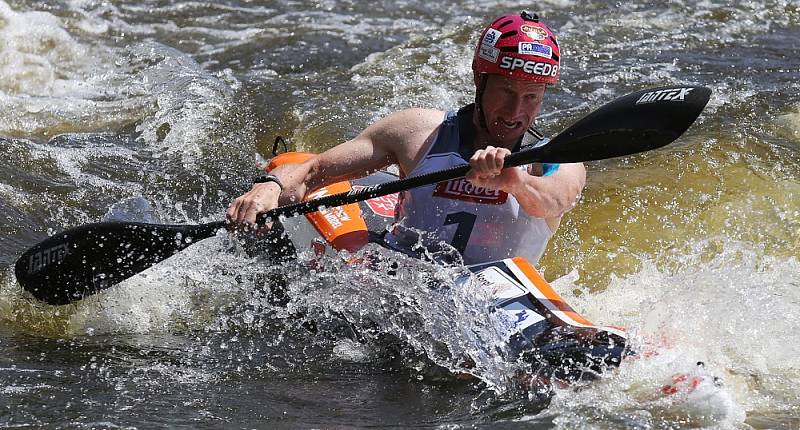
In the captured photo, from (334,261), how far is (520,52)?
1.27 meters

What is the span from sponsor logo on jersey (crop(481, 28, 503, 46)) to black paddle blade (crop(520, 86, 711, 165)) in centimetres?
52

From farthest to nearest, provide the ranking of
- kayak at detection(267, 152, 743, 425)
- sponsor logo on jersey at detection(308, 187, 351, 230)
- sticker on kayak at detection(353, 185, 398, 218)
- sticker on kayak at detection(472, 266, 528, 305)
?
1. sticker on kayak at detection(353, 185, 398, 218)
2. sponsor logo on jersey at detection(308, 187, 351, 230)
3. sticker on kayak at detection(472, 266, 528, 305)
4. kayak at detection(267, 152, 743, 425)

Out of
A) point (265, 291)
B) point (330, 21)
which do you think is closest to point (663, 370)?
point (265, 291)

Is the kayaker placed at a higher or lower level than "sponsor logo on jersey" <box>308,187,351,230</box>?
higher

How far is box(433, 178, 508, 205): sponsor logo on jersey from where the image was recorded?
14.5ft

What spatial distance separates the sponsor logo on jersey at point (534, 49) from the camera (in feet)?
14.1

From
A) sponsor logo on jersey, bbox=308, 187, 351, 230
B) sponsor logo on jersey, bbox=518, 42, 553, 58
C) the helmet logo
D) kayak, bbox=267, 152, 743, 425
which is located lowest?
sponsor logo on jersey, bbox=308, 187, 351, 230

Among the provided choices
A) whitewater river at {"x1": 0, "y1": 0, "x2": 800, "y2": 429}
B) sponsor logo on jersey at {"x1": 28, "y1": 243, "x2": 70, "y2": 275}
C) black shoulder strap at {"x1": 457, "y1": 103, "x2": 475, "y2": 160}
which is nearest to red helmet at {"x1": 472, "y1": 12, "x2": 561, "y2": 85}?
black shoulder strap at {"x1": 457, "y1": 103, "x2": 475, "y2": 160}

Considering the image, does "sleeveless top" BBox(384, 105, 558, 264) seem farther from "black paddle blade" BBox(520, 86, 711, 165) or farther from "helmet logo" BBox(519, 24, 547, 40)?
"helmet logo" BBox(519, 24, 547, 40)

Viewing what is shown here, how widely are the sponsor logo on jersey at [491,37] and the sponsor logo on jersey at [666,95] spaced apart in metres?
0.67

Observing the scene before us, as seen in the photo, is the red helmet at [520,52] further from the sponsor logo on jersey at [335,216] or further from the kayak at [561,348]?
the sponsor logo on jersey at [335,216]

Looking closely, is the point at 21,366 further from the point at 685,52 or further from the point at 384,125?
the point at 685,52

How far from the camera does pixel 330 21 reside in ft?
36.1

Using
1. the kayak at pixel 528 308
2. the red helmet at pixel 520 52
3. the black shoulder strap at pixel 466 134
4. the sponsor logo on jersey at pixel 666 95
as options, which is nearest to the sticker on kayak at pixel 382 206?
the kayak at pixel 528 308
